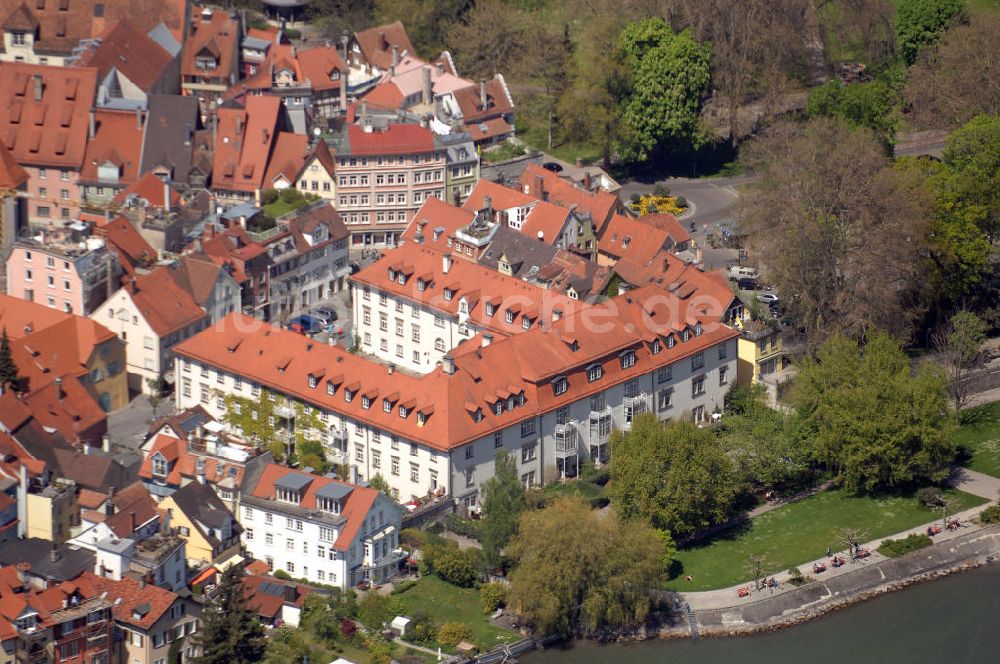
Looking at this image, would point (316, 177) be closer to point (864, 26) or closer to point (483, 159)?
point (483, 159)

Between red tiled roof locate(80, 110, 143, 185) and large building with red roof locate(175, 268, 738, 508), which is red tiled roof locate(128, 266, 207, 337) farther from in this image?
red tiled roof locate(80, 110, 143, 185)

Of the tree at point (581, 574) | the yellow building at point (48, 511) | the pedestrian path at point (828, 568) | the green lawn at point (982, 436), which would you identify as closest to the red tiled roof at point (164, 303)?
the yellow building at point (48, 511)

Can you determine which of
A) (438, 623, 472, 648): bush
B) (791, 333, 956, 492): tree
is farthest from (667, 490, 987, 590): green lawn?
(438, 623, 472, 648): bush

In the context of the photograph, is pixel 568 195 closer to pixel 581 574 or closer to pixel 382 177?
pixel 382 177

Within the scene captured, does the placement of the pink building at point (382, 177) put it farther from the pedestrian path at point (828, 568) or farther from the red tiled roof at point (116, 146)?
the pedestrian path at point (828, 568)

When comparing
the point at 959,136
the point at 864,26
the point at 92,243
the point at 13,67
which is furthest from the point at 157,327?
the point at 864,26

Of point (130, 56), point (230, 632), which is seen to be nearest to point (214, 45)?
point (130, 56)

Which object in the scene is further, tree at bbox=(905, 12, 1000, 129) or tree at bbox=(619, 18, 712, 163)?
tree at bbox=(619, 18, 712, 163)

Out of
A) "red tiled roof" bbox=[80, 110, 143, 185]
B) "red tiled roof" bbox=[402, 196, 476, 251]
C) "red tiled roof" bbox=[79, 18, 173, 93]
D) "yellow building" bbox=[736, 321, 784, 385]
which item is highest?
"red tiled roof" bbox=[79, 18, 173, 93]
